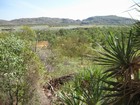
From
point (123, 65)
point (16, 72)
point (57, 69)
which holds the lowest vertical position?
point (57, 69)

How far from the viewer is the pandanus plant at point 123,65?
642 cm

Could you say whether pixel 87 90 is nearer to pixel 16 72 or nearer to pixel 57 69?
pixel 16 72

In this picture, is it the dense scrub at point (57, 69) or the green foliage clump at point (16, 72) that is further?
the green foliage clump at point (16, 72)

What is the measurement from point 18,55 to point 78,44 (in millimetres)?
31588

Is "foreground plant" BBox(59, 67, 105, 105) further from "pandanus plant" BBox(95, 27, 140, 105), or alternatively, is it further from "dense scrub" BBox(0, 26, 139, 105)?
"pandanus plant" BBox(95, 27, 140, 105)

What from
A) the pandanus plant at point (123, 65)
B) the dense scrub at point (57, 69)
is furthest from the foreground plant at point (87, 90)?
the pandanus plant at point (123, 65)

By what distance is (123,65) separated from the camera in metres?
6.72

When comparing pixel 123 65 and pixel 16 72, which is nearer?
pixel 123 65

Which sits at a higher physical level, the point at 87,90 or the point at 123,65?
the point at 123,65

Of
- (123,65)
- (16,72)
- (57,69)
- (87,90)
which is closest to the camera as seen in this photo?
(123,65)

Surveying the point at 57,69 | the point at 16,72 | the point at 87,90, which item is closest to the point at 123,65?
the point at 87,90

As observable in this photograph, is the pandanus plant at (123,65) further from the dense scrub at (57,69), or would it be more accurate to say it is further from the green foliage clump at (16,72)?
the green foliage clump at (16,72)

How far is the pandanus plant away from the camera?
6.42m

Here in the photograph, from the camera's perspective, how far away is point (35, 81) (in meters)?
18.2
